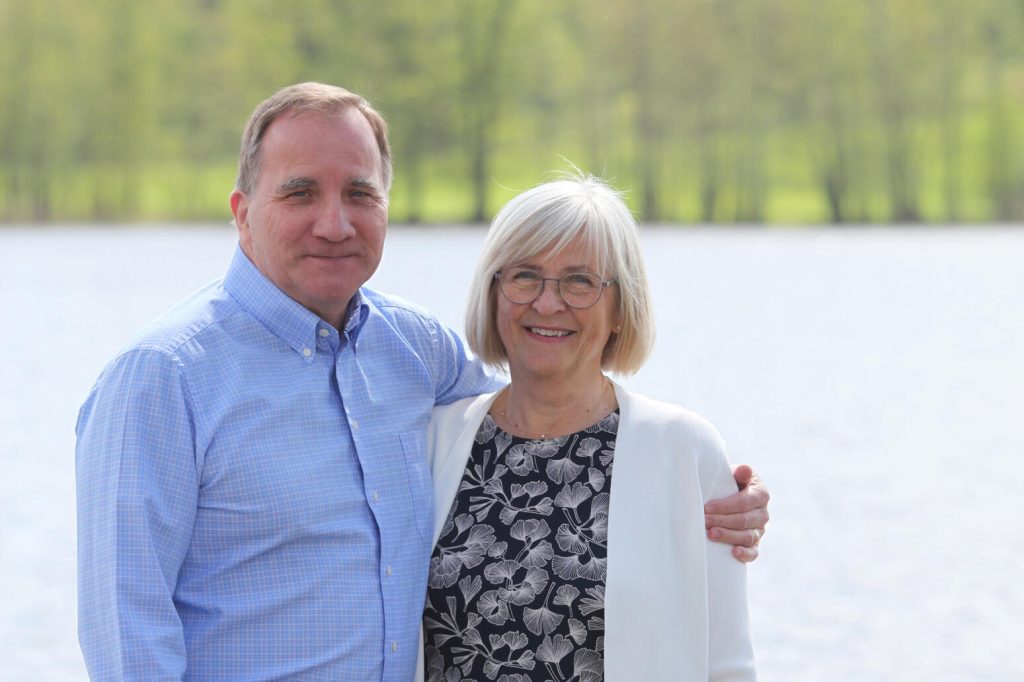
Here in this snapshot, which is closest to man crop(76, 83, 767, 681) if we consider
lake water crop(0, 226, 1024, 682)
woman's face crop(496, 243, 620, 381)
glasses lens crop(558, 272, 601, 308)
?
woman's face crop(496, 243, 620, 381)

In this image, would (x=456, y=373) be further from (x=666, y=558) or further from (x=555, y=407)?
(x=666, y=558)

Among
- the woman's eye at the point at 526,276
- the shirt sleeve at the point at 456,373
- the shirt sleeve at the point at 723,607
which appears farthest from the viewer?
the shirt sleeve at the point at 456,373

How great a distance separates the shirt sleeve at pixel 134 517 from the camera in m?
2.55

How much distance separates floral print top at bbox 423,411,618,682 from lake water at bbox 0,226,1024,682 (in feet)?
17.0

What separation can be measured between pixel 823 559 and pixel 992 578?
123 cm

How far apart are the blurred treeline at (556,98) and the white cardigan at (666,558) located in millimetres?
41111

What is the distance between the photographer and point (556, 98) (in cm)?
4909

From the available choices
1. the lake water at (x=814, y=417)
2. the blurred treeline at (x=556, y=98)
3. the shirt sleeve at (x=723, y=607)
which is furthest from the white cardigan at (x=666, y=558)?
the blurred treeline at (x=556, y=98)

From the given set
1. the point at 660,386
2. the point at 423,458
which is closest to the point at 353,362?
the point at 423,458

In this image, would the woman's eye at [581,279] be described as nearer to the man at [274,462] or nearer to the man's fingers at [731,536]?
the man at [274,462]

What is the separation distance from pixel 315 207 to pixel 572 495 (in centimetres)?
86

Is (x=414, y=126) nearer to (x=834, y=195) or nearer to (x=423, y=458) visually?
(x=834, y=195)

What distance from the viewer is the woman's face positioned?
307cm

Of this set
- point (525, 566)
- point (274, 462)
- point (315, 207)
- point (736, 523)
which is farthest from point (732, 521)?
point (315, 207)
